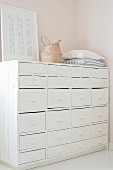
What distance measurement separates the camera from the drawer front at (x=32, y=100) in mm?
2561

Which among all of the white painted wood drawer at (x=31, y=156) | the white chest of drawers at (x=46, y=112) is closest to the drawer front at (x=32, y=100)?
the white chest of drawers at (x=46, y=112)

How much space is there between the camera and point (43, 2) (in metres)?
3.50

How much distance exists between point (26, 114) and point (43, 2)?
1.65m

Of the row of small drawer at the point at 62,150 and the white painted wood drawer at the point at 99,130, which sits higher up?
the white painted wood drawer at the point at 99,130

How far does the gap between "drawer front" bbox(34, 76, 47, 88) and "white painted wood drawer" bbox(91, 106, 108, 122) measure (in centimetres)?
85

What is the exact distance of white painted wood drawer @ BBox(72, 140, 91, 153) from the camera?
10.1ft

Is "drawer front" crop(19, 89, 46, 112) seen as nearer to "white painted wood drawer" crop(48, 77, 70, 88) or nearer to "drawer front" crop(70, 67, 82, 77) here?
"white painted wood drawer" crop(48, 77, 70, 88)

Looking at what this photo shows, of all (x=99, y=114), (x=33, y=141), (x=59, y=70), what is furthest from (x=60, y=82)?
(x=99, y=114)

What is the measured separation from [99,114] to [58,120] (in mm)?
730

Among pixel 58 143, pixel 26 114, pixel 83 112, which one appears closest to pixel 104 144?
pixel 83 112

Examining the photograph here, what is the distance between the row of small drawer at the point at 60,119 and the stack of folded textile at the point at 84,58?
1.89ft

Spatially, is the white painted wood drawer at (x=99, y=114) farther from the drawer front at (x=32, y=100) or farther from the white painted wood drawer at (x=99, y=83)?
the drawer front at (x=32, y=100)

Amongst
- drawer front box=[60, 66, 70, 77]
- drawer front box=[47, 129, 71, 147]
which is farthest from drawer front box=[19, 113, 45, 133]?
drawer front box=[60, 66, 70, 77]

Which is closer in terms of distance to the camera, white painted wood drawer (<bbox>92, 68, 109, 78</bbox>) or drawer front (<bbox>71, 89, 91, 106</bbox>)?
drawer front (<bbox>71, 89, 91, 106</bbox>)
